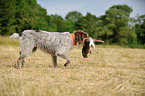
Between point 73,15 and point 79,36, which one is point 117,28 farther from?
point 73,15

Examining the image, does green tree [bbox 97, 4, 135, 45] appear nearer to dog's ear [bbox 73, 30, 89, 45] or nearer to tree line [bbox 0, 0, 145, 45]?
tree line [bbox 0, 0, 145, 45]

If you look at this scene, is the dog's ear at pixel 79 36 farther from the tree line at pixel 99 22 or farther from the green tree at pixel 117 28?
the green tree at pixel 117 28

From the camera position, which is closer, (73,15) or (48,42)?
(48,42)

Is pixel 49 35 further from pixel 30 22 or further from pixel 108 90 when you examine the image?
pixel 30 22

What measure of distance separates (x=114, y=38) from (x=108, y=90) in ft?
106

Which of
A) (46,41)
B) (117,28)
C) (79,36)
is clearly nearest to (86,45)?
(79,36)

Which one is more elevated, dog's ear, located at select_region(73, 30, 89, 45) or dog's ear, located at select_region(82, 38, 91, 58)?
dog's ear, located at select_region(73, 30, 89, 45)

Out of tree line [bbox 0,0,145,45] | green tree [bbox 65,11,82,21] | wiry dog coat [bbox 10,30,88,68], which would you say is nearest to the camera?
wiry dog coat [bbox 10,30,88,68]

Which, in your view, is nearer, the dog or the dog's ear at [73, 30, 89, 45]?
the dog

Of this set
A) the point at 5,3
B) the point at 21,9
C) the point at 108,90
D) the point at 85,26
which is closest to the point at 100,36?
the point at 85,26

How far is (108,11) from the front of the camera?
3388 centimetres

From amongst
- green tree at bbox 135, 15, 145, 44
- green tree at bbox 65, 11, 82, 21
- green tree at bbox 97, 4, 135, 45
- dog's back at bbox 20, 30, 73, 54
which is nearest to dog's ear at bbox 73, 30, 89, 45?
dog's back at bbox 20, 30, 73, 54

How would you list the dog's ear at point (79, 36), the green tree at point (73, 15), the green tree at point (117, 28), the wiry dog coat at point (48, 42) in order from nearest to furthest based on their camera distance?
the wiry dog coat at point (48, 42)
the dog's ear at point (79, 36)
the green tree at point (117, 28)
the green tree at point (73, 15)

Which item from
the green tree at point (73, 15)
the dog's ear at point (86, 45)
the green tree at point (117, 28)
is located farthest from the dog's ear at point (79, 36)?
the green tree at point (73, 15)
